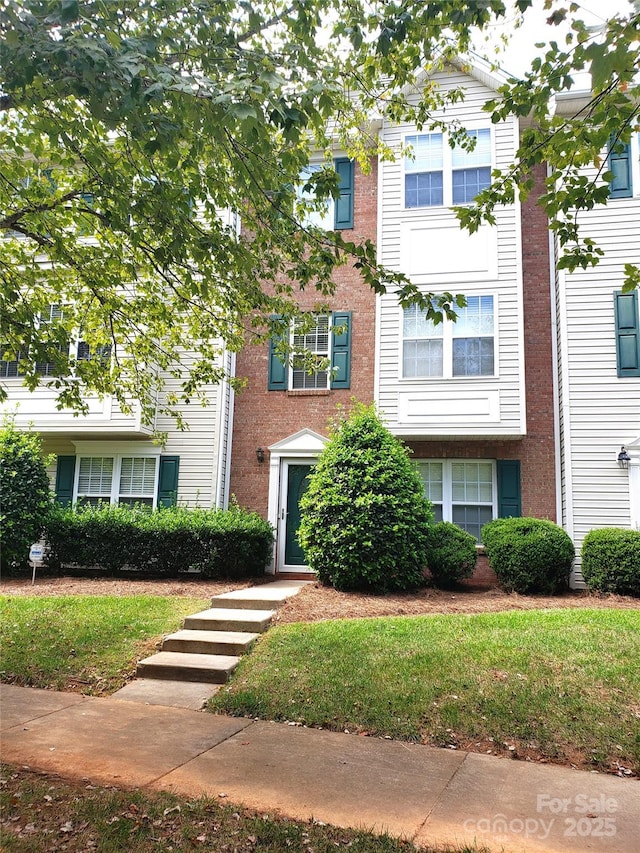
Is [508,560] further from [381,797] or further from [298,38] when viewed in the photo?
[298,38]

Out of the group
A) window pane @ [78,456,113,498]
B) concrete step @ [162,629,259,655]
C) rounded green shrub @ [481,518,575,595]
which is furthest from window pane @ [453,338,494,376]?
window pane @ [78,456,113,498]

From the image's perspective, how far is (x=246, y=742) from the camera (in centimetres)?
483

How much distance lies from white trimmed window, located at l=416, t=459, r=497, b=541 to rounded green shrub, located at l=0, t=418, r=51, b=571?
7361mm

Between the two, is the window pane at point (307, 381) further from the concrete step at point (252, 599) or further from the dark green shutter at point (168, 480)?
the concrete step at point (252, 599)

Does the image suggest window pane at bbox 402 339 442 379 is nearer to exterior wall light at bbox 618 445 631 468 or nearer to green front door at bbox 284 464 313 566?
green front door at bbox 284 464 313 566

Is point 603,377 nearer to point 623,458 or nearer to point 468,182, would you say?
point 623,458

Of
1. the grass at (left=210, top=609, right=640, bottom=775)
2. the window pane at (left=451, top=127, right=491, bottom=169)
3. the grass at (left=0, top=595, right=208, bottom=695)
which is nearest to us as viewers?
the grass at (left=210, top=609, right=640, bottom=775)

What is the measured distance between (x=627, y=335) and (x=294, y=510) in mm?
7215

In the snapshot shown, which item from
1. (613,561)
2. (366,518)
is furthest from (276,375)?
(613,561)

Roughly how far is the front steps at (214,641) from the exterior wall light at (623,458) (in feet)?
21.8

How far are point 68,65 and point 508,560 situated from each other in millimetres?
9135

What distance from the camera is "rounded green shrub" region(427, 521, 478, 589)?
1059 centimetres

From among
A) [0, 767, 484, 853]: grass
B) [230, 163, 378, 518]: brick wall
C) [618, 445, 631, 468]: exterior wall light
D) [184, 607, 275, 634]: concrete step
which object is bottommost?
[0, 767, 484, 853]: grass

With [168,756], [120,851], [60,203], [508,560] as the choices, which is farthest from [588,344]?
[120,851]
